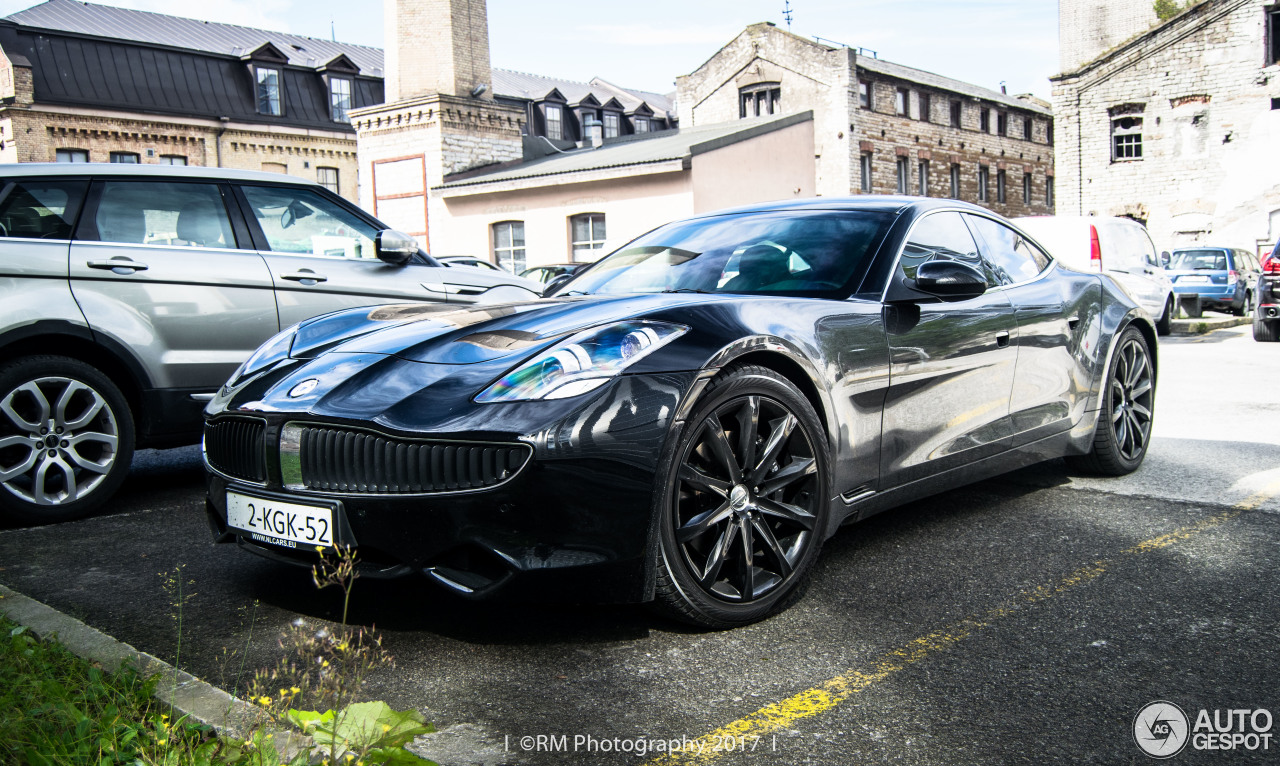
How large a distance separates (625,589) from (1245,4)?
35.8 m

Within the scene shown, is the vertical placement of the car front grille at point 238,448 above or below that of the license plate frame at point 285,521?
above

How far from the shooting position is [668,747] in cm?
233

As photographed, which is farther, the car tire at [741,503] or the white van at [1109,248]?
the white van at [1109,248]

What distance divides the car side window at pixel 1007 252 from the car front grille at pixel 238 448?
124 inches

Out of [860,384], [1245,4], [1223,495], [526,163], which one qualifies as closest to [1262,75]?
[1245,4]

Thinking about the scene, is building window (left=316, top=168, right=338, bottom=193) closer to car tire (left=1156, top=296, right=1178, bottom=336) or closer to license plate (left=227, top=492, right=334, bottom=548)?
car tire (left=1156, top=296, right=1178, bottom=336)

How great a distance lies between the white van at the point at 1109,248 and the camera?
12844mm

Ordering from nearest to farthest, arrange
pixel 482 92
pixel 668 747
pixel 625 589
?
pixel 668 747 < pixel 625 589 < pixel 482 92

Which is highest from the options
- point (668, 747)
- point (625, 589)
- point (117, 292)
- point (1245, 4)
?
point (1245, 4)

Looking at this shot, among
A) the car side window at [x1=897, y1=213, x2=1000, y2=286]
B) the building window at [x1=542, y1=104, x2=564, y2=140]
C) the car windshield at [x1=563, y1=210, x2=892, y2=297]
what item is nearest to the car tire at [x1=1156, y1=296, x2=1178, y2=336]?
the car side window at [x1=897, y1=213, x2=1000, y2=286]

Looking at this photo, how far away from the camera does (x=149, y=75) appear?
36.0 meters

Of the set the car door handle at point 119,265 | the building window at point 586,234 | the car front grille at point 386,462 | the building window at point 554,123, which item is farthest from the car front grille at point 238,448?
the building window at point 554,123

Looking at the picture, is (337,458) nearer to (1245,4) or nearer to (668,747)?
(668,747)

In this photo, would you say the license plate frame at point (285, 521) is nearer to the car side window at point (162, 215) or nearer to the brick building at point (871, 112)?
the car side window at point (162, 215)
